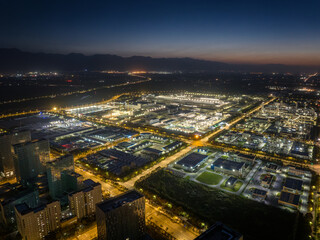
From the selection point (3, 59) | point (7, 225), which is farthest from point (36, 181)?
point (3, 59)

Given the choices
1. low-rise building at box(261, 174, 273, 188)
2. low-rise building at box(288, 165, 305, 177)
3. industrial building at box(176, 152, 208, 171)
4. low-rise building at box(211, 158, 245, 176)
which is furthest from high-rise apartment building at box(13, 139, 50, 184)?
low-rise building at box(288, 165, 305, 177)

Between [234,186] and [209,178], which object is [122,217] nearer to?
[209,178]

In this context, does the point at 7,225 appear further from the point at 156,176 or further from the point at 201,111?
the point at 201,111

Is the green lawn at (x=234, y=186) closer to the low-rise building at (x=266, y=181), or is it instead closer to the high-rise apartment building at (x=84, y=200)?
the low-rise building at (x=266, y=181)

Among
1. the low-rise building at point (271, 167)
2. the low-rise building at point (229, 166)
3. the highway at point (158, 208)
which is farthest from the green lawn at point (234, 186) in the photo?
the highway at point (158, 208)

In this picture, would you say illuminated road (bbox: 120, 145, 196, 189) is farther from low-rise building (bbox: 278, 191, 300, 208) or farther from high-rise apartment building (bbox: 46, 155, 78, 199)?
low-rise building (bbox: 278, 191, 300, 208)
